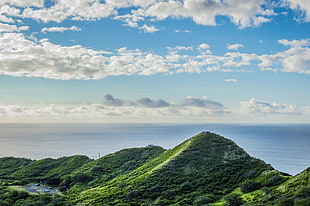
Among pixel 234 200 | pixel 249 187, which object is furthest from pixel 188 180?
pixel 234 200

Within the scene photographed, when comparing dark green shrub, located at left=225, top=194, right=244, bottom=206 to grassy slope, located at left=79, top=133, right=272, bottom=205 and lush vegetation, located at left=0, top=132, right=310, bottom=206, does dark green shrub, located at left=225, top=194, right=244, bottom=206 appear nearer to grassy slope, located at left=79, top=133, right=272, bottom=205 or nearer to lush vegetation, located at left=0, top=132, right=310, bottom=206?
lush vegetation, located at left=0, top=132, right=310, bottom=206

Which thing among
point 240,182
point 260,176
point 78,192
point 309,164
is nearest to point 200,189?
point 240,182

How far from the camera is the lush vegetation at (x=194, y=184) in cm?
4422

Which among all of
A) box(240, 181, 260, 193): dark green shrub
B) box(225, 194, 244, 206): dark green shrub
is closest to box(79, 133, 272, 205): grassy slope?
box(240, 181, 260, 193): dark green shrub

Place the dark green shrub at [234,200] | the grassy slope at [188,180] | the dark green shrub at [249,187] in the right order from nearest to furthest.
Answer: the dark green shrub at [234,200], the dark green shrub at [249,187], the grassy slope at [188,180]

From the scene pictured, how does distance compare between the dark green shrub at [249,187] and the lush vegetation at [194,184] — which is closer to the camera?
the lush vegetation at [194,184]

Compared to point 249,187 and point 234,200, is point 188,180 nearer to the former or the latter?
point 249,187

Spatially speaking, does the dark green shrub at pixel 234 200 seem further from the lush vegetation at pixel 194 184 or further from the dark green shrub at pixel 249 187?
the dark green shrub at pixel 249 187

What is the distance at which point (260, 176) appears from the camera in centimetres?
5525

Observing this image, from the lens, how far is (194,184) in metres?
58.4

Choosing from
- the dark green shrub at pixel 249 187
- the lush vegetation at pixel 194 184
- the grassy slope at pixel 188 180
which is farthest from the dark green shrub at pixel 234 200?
the dark green shrub at pixel 249 187

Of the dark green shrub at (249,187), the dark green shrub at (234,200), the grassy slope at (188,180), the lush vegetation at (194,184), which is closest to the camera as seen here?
the dark green shrub at (234,200)

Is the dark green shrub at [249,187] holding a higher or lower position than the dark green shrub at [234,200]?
higher

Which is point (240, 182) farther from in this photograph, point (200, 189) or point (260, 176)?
point (200, 189)
